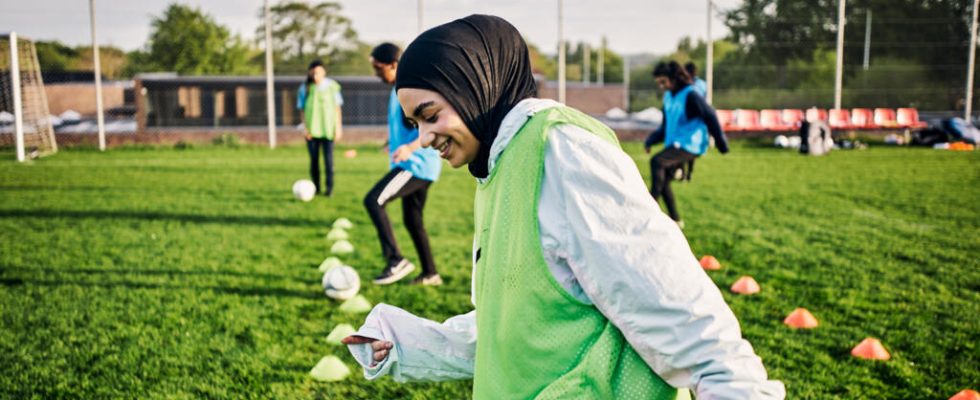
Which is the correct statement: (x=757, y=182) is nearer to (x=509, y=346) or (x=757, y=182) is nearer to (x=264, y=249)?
(x=264, y=249)

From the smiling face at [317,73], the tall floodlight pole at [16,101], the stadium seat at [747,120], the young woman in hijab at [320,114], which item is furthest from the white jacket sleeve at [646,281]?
the stadium seat at [747,120]

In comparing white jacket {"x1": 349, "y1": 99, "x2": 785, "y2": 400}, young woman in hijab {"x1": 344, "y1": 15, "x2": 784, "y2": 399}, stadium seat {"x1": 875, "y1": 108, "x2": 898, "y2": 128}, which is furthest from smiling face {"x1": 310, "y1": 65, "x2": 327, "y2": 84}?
stadium seat {"x1": 875, "y1": 108, "x2": 898, "y2": 128}

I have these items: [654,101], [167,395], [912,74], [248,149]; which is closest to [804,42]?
[912,74]

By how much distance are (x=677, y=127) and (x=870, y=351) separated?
4.86 m

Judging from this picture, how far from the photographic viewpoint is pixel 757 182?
1341cm

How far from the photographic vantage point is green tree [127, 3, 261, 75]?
2627 cm

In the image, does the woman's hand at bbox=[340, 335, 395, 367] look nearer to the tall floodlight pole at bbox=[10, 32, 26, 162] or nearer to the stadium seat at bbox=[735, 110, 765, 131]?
the tall floodlight pole at bbox=[10, 32, 26, 162]

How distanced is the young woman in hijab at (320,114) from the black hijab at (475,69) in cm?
961

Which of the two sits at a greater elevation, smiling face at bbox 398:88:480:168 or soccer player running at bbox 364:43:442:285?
smiling face at bbox 398:88:480:168

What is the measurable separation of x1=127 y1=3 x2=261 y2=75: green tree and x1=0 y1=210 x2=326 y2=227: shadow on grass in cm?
1586

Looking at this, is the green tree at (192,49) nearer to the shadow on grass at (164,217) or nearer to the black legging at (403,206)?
the shadow on grass at (164,217)

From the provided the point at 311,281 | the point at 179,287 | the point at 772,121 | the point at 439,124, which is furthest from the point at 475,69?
the point at 772,121

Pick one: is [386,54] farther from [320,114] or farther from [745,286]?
[320,114]

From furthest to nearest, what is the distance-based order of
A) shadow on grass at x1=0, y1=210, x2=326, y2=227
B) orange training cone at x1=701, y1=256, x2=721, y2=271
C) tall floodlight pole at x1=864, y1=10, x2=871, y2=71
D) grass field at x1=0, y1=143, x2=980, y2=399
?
tall floodlight pole at x1=864, y1=10, x2=871, y2=71, shadow on grass at x1=0, y1=210, x2=326, y2=227, orange training cone at x1=701, y1=256, x2=721, y2=271, grass field at x1=0, y1=143, x2=980, y2=399
